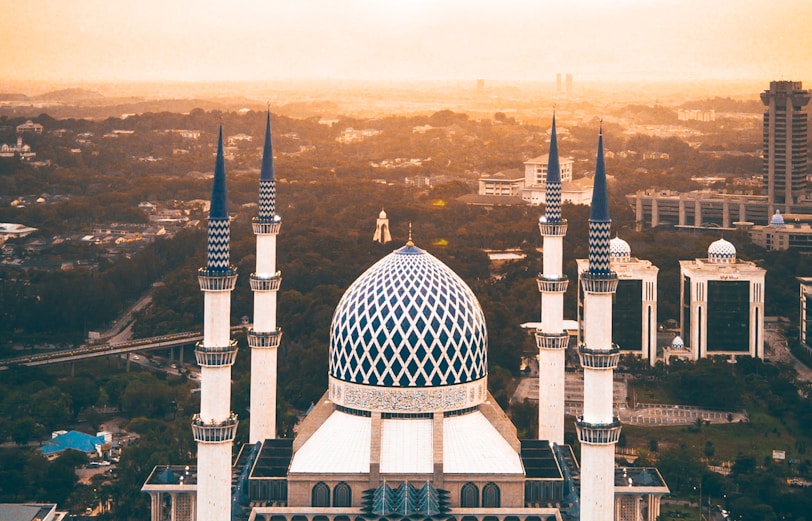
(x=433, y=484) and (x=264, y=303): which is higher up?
(x=264, y=303)

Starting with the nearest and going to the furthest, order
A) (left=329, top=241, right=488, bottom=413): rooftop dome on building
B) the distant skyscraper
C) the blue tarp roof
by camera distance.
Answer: (left=329, top=241, right=488, bottom=413): rooftop dome on building, the blue tarp roof, the distant skyscraper

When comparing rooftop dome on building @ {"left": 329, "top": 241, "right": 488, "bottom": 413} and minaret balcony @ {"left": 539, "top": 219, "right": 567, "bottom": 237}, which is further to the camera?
minaret balcony @ {"left": 539, "top": 219, "right": 567, "bottom": 237}

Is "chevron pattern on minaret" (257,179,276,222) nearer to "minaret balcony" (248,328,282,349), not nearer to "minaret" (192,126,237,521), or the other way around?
"minaret balcony" (248,328,282,349)

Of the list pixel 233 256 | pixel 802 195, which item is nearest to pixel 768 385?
pixel 233 256

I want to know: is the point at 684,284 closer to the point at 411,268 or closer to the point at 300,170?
the point at 411,268

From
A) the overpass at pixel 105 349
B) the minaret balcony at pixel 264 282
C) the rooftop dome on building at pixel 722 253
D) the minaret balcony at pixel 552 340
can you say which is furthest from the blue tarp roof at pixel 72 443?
the rooftop dome on building at pixel 722 253

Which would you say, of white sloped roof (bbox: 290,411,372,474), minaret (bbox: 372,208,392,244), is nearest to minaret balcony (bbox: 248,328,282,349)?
white sloped roof (bbox: 290,411,372,474)
